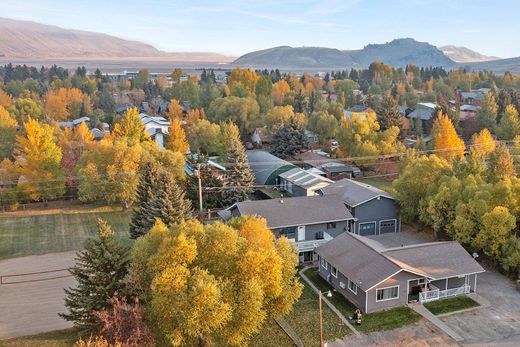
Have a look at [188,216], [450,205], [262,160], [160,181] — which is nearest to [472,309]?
[450,205]

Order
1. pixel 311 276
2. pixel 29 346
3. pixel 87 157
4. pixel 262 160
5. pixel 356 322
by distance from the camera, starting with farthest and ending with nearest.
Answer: pixel 262 160, pixel 87 157, pixel 311 276, pixel 356 322, pixel 29 346

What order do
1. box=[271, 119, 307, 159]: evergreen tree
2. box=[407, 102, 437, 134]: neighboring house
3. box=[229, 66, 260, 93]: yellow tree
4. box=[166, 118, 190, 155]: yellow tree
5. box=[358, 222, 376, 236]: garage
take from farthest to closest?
box=[229, 66, 260, 93]: yellow tree
box=[407, 102, 437, 134]: neighboring house
box=[271, 119, 307, 159]: evergreen tree
box=[166, 118, 190, 155]: yellow tree
box=[358, 222, 376, 236]: garage

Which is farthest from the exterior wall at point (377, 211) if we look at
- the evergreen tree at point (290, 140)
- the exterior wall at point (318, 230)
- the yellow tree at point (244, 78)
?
the yellow tree at point (244, 78)

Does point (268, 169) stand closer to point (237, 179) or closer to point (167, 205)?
point (237, 179)

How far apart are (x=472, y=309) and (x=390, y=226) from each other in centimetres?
1236

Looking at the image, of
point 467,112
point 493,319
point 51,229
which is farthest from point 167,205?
point 467,112

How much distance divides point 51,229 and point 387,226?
2720 cm

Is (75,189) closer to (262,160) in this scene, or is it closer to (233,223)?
(262,160)

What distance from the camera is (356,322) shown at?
2231 cm

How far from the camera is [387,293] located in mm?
23797

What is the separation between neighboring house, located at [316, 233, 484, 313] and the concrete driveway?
1.38 m

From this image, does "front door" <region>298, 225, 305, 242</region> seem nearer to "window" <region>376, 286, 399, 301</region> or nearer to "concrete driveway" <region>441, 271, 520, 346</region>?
"window" <region>376, 286, 399, 301</region>

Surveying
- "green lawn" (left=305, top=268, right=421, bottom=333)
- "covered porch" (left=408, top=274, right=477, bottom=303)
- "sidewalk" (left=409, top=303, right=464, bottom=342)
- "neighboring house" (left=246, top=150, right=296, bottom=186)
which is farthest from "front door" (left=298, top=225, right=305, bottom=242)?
"neighboring house" (left=246, top=150, right=296, bottom=186)

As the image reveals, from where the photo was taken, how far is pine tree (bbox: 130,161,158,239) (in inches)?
1256
